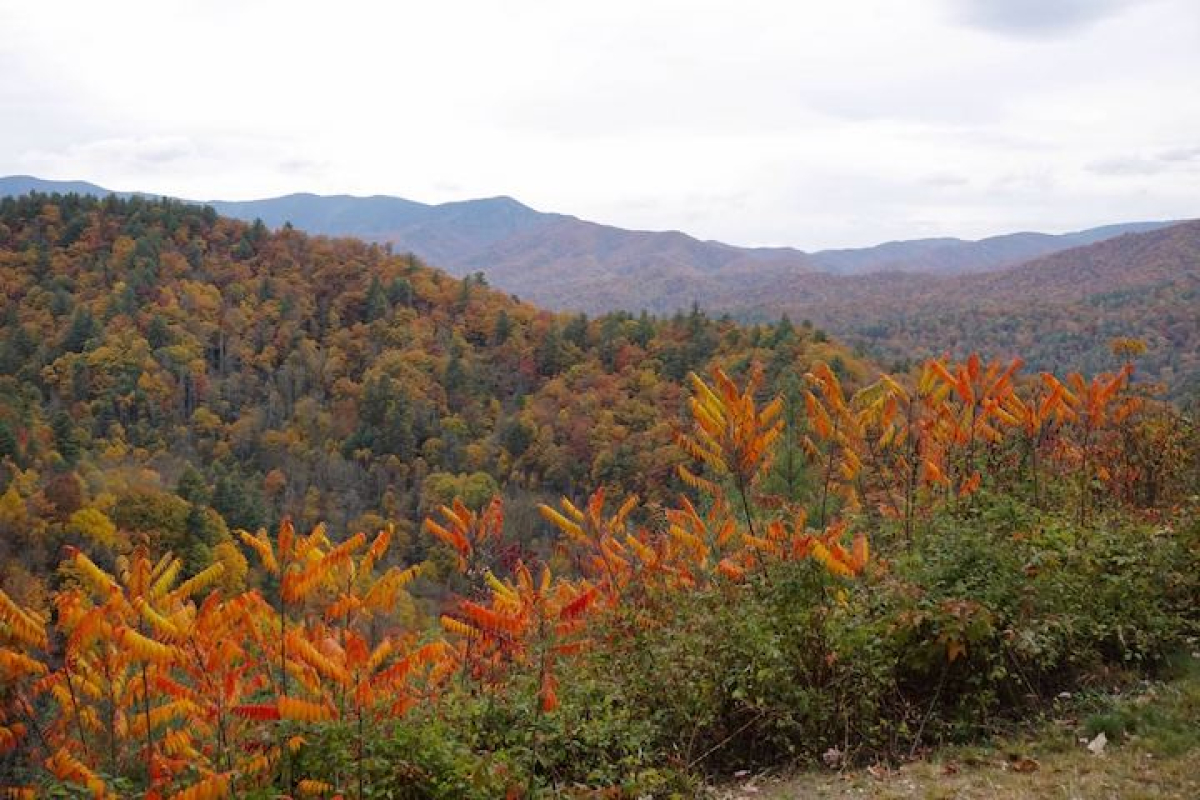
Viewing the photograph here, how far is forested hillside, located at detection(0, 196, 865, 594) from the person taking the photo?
5512 cm

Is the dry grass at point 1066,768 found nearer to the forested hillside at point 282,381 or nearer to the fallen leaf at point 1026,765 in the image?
the fallen leaf at point 1026,765

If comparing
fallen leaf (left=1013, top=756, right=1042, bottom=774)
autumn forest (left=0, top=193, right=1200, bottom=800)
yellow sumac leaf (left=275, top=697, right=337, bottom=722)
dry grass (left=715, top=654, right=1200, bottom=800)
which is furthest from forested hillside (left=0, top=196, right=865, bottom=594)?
fallen leaf (left=1013, top=756, right=1042, bottom=774)

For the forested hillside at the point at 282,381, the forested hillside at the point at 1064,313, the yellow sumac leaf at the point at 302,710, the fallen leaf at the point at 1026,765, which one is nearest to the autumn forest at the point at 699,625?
the yellow sumac leaf at the point at 302,710

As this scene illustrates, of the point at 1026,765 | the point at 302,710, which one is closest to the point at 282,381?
the point at 302,710

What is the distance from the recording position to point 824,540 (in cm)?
624

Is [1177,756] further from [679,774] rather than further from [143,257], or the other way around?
[143,257]

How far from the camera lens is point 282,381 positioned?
87500mm

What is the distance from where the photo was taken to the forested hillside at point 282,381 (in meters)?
55.1

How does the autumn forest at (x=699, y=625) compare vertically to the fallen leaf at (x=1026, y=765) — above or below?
above

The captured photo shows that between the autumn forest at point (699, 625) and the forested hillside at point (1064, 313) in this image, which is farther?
the forested hillside at point (1064, 313)

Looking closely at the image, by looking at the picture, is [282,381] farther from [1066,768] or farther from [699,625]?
[1066,768]

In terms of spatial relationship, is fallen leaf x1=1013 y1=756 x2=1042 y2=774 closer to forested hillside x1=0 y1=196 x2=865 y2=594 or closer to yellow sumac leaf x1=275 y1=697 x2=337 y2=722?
yellow sumac leaf x1=275 y1=697 x2=337 y2=722

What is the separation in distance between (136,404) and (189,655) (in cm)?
8318

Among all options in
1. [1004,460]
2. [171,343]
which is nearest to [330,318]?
[171,343]
